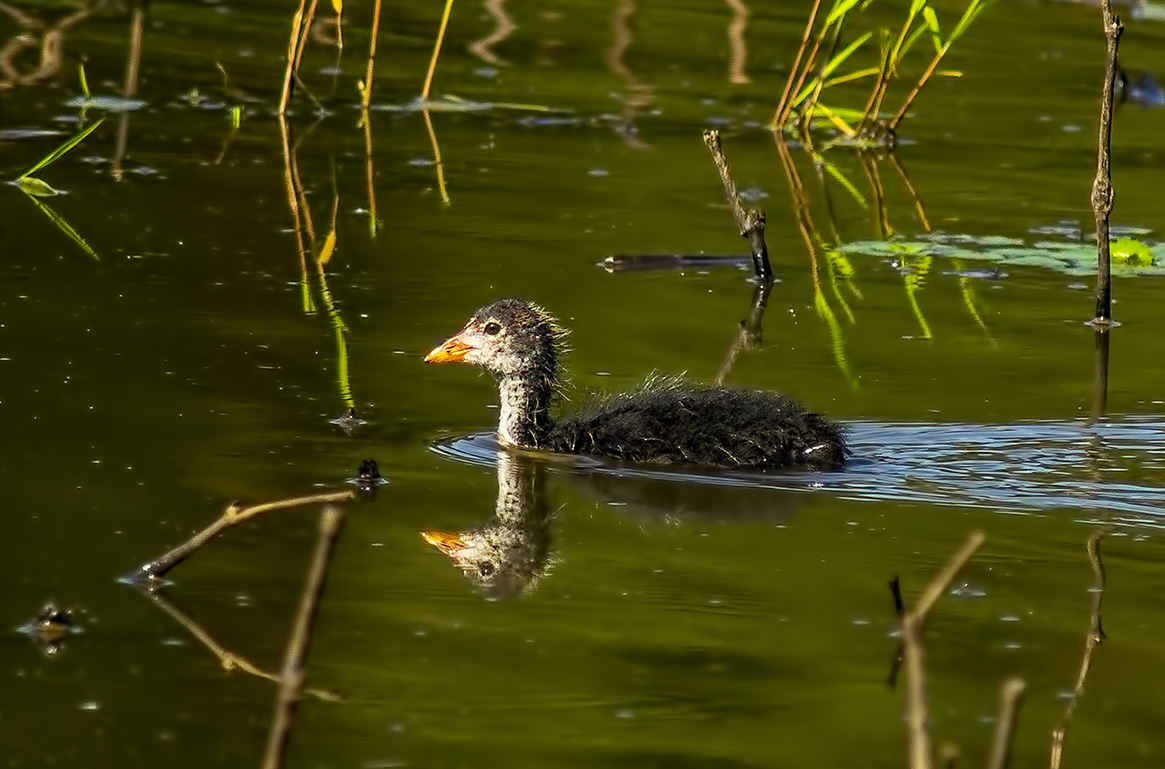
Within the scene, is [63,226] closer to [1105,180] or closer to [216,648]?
[1105,180]

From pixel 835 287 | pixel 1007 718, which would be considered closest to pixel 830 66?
pixel 835 287

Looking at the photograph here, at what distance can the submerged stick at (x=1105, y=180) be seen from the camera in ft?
33.3

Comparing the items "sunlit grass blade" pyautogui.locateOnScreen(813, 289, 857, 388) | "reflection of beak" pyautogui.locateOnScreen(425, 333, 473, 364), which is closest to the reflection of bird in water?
"reflection of beak" pyautogui.locateOnScreen(425, 333, 473, 364)

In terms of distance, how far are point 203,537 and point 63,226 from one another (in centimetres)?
634

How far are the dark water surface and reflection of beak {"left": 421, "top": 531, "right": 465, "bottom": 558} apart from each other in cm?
5

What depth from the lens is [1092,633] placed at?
6.46 metres

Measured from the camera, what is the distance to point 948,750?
11.8 ft

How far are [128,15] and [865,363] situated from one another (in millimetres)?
10613

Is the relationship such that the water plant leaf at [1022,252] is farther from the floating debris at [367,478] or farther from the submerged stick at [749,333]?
the floating debris at [367,478]

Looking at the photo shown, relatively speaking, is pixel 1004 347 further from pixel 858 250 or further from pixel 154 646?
pixel 154 646

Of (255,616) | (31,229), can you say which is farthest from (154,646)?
(31,229)

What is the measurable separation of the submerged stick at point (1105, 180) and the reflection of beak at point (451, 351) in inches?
122

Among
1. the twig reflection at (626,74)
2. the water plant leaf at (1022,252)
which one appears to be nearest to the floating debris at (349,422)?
the water plant leaf at (1022,252)

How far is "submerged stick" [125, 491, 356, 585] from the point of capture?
207 inches
